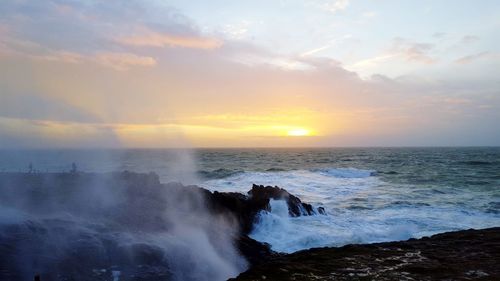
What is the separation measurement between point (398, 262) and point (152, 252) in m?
7.01

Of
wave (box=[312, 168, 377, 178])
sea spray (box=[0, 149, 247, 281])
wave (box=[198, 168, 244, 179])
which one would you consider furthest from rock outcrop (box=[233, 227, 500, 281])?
wave (box=[312, 168, 377, 178])

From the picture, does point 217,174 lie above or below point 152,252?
below

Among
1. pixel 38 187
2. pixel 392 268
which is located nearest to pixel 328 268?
pixel 392 268

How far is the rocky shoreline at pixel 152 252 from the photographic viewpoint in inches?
356

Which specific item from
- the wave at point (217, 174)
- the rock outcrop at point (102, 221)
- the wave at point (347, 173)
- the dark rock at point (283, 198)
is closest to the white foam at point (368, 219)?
the dark rock at point (283, 198)

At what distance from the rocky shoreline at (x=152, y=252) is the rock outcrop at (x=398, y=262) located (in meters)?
0.02

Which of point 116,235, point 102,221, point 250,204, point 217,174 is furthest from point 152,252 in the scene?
point 217,174

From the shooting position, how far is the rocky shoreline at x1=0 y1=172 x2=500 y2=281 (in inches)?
356

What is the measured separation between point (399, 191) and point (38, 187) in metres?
31.2

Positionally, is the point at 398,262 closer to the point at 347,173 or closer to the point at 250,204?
the point at 250,204

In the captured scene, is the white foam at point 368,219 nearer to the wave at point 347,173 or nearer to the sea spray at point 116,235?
the sea spray at point 116,235

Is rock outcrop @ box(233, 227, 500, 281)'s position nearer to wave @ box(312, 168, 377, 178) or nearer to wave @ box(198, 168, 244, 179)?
wave @ box(198, 168, 244, 179)

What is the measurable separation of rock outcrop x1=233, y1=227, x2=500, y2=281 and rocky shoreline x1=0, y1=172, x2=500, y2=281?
0.02 metres

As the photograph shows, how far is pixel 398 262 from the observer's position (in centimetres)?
976
